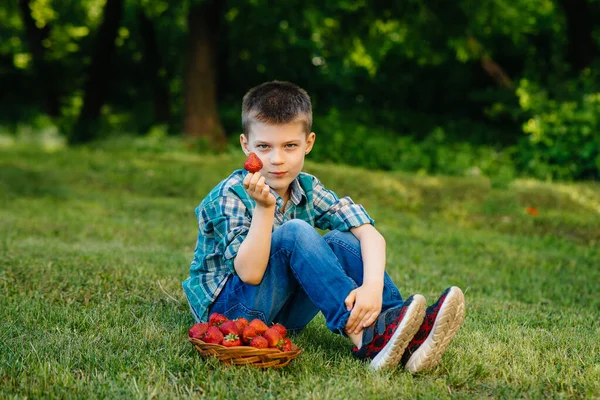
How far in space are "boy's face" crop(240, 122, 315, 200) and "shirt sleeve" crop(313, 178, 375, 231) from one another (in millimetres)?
303

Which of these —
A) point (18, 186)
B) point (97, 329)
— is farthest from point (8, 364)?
point (18, 186)

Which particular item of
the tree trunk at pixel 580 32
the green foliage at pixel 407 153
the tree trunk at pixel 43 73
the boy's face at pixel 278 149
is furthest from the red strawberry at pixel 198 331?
the tree trunk at pixel 43 73

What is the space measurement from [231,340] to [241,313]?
Answer: 353 millimetres

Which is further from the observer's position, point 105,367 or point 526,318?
point 526,318

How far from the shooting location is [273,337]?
3.01 meters

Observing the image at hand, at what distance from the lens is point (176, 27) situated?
65.5ft

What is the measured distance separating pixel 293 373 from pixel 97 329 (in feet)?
3.84

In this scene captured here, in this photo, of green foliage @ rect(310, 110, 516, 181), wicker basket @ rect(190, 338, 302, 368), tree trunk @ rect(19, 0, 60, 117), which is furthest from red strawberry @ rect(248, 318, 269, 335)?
tree trunk @ rect(19, 0, 60, 117)

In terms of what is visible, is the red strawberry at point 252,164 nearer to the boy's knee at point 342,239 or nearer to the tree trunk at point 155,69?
the boy's knee at point 342,239

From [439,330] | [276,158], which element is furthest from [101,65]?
[439,330]

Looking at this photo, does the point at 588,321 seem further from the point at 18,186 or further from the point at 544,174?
the point at 18,186

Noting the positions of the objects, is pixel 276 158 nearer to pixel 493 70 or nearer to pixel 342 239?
pixel 342 239

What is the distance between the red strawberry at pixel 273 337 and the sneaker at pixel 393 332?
0.44 meters

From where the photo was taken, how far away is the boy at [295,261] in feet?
10.0
